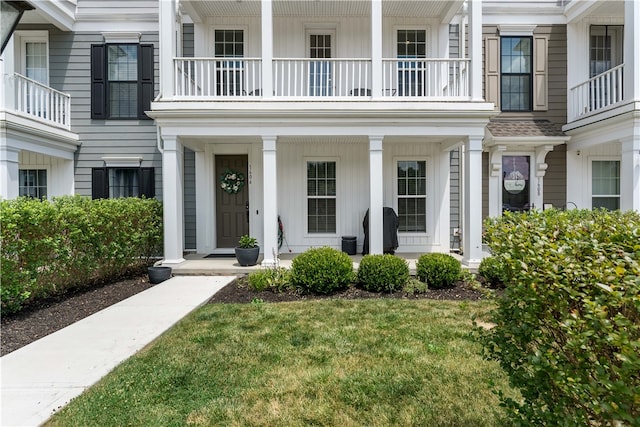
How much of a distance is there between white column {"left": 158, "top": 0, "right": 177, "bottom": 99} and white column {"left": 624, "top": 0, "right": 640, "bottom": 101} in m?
9.37

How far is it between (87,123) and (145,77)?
6.29 ft

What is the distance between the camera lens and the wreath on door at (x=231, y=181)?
9430 mm

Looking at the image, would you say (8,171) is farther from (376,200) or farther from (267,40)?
(376,200)

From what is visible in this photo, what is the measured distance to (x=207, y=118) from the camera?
7.61 metres

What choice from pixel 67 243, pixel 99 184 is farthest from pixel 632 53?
pixel 99 184

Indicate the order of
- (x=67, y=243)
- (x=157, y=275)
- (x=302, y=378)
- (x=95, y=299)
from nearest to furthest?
(x=302, y=378) → (x=67, y=243) → (x=95, y=299) → (x=157, y=275)

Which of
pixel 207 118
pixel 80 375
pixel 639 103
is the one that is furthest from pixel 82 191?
pixel 639 103

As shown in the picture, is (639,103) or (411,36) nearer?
(639,103)

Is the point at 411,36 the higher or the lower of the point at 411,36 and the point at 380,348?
the higher

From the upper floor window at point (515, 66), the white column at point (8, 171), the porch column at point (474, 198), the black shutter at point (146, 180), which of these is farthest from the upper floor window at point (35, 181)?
the upper floor window at point (515, 66)

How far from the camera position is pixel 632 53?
7578 mm

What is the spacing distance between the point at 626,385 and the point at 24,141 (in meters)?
10.2

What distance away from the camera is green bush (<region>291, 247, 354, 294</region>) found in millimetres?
6227

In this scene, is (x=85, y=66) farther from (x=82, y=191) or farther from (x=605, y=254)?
(x=605, y=254)
